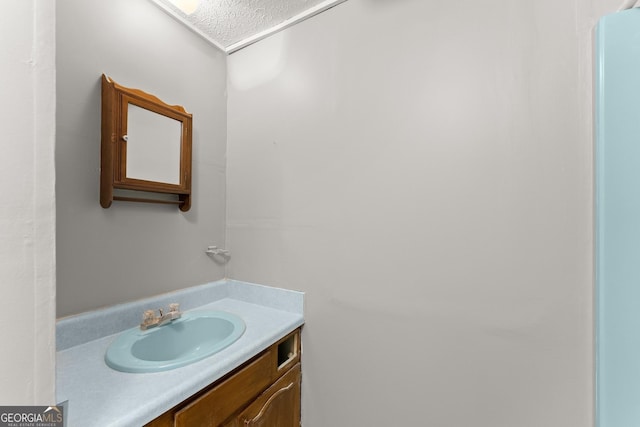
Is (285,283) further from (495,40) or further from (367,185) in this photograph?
(495,40)

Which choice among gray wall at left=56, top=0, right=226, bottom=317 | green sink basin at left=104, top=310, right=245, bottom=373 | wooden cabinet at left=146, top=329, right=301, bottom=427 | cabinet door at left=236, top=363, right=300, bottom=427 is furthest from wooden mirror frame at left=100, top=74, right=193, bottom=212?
cabinet door at left=236, top=363, right=300, bottom=427

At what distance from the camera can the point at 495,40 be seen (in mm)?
859

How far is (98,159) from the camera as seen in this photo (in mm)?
1008

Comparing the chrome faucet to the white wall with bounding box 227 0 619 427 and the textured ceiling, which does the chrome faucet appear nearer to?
the white wall with bounding box 227 0 619 427

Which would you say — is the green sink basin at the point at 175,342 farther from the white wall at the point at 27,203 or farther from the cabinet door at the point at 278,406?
the white wall at the point at 27,203

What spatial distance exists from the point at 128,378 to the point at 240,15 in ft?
5.26

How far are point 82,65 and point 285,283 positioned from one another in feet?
4.08

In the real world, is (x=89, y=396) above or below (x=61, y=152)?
below

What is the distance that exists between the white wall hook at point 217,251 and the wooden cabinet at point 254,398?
63cm

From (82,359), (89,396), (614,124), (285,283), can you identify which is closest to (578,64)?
(614,124)

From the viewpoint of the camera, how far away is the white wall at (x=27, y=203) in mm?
427

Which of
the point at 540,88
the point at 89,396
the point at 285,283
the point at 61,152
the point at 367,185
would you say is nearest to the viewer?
the point at 89,396

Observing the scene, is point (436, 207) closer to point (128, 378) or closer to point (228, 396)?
point (228, 396)

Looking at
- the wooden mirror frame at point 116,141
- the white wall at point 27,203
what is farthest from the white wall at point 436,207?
the white wall at point 27,203
